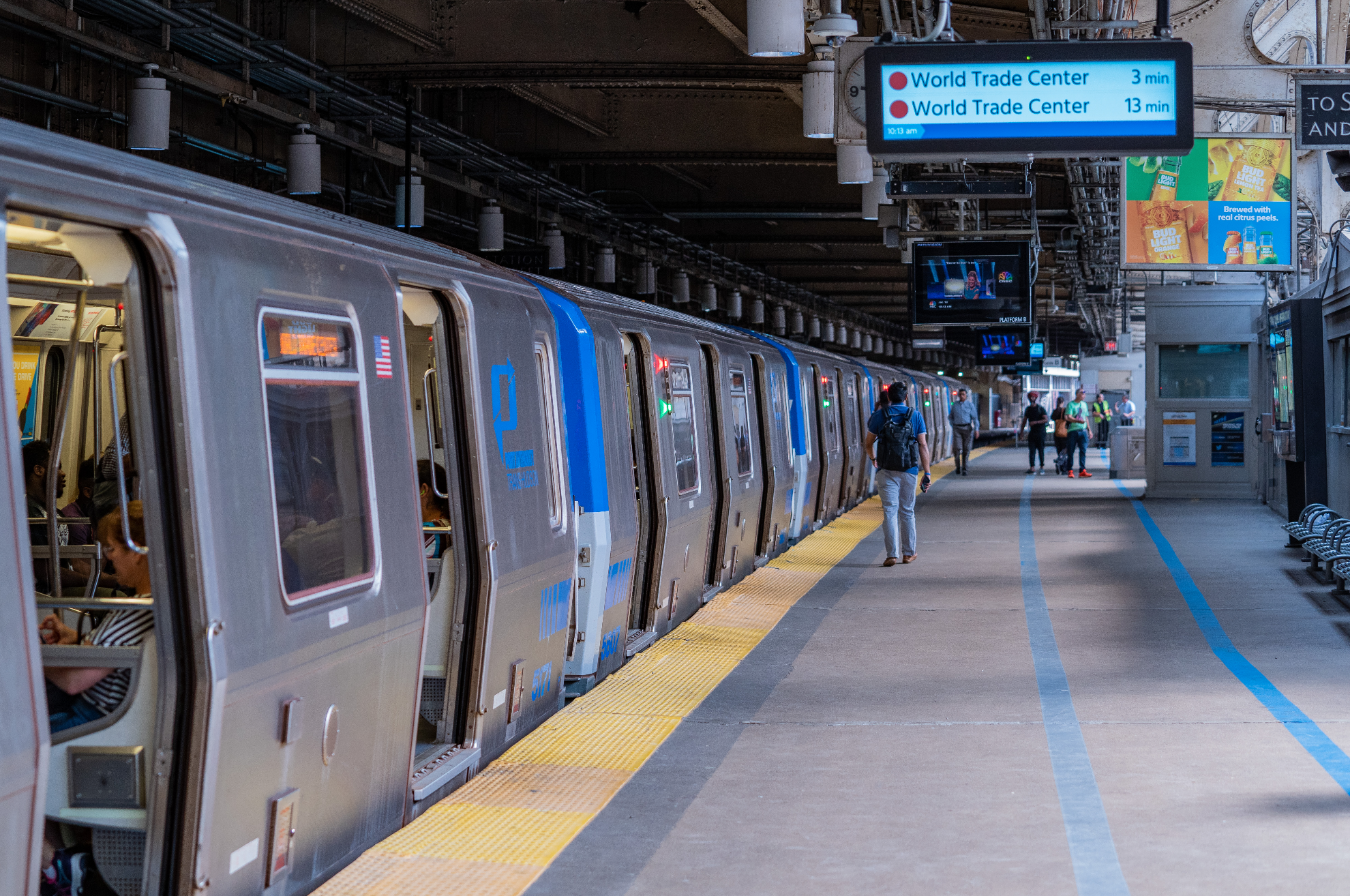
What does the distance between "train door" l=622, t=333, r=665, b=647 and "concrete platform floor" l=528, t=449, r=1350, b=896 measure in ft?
2.94

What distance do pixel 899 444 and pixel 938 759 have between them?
7.14 m

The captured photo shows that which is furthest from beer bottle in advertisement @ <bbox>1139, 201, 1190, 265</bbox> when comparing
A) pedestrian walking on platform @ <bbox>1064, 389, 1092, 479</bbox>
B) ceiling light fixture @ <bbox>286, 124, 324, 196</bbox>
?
pedestrian walking on platform @ <bbox>1064, 389, 1092, 479</bbox>

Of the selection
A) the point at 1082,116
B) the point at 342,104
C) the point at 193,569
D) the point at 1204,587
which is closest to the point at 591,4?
the point at 342,104

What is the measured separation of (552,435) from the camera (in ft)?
25.1

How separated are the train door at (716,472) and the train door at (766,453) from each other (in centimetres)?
179

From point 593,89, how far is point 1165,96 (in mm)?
10209

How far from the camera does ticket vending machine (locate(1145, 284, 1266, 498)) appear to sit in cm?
2117

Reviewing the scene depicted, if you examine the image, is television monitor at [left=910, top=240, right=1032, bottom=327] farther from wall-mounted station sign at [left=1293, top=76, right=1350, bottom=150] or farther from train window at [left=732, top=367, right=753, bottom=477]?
wall-mounted station sign at [left=1293, top=76, right=1350, bottom=150]

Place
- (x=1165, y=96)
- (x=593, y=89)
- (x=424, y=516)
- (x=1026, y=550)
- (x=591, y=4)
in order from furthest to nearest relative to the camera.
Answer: (x=593, y=89), (x=1026, y=550), (x=591, y=4), (x=1165, y=96), (x=424, y=516)

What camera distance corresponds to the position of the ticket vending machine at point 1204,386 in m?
21.2

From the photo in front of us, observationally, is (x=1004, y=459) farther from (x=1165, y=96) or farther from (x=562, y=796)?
(x=562, y=796)

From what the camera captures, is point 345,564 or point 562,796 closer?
point 345,564

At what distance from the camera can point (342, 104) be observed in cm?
1401

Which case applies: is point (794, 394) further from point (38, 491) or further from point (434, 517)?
point (38, 491)
